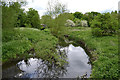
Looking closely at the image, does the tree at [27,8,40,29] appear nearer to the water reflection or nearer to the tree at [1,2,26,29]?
A: the tree at [1,2,26,29]

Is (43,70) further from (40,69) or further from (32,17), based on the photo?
(32,17)

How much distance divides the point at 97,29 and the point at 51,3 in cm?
726

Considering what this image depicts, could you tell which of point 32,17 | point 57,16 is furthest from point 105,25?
point 32,17

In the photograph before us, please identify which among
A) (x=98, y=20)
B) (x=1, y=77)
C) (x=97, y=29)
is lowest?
(x=1, y=77)

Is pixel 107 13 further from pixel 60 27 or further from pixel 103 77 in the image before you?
pixel 103 77

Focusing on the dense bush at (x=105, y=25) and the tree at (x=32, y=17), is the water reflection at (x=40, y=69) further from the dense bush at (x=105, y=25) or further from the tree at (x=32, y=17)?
the tree at (x=32, y=17)

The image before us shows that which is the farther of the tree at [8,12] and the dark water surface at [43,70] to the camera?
the tree at [8,12]

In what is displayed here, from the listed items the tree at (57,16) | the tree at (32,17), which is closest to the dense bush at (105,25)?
the tree at (57,16)

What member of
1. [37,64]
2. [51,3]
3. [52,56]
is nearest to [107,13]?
[51,3]

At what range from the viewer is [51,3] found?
45.1ft

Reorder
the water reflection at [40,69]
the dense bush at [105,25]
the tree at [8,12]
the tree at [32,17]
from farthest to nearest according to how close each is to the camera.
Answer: the tree at [32,17] < the dense bush at [105,25] < the tree at [8,12] < the water reflection at [40,69]

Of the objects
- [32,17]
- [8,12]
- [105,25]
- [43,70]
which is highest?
[32,17]

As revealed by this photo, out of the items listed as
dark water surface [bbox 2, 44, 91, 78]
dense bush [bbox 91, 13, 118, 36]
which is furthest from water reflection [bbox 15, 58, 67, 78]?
dense bush [bbox 91, 13, 118, 36]

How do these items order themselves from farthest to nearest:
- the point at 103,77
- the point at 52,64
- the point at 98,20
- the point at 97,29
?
the point at 98,20, the point at 97,29, the point at 52,64, the point at 103,77
